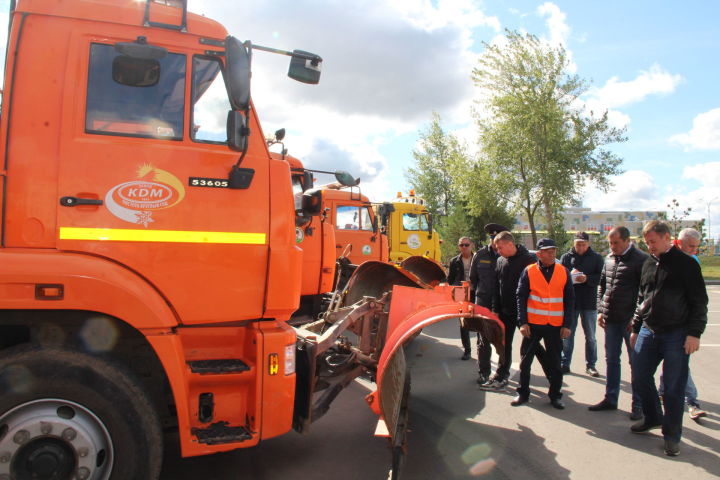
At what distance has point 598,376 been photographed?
21.6 feet

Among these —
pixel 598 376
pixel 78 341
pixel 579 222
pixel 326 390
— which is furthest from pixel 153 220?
pixel 579 222

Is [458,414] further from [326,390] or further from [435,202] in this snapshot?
[435,202]

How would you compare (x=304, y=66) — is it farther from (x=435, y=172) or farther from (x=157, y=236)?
(x=435, y=172)

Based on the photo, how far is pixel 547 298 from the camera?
17.6ft

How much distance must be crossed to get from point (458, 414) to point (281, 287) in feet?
9.22

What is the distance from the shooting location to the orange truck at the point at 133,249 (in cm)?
275

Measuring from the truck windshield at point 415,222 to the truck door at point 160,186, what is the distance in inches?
449

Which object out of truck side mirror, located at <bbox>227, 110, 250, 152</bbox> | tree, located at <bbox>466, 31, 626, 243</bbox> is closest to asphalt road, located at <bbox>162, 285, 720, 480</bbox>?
truck side mirror, located at <bbox>227, 110, 250, 152</bbox>

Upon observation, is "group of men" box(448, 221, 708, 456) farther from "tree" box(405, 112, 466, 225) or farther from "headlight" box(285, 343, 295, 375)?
"tree" box(405, 112, 466, 225)

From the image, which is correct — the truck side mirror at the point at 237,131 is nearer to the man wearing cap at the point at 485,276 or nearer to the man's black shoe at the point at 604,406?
the man wearing cap at the point at 485,276

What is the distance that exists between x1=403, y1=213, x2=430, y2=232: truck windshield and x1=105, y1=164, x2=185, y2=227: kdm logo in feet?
38.4

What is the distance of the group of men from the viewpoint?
4.34m

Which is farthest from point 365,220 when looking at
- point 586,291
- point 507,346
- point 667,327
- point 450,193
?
point 450,193

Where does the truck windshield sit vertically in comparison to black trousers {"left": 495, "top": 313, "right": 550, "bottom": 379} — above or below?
above
